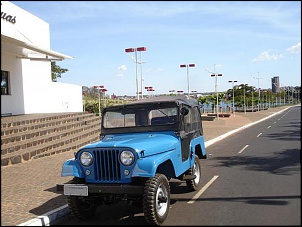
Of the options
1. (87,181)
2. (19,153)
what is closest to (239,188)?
(87,181)

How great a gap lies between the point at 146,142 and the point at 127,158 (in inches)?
20.7

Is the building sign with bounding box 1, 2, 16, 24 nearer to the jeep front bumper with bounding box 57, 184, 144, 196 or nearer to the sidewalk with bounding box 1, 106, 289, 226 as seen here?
the sidewalk with bounding box 1, 106, 289, 226

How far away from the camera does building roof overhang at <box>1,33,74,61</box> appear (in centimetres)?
1555

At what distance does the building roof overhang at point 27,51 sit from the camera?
1555 centimetres

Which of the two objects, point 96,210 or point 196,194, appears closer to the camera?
point 96,210

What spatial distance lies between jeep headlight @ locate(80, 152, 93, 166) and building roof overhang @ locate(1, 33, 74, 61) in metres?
10.8

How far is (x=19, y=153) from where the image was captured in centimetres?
1126

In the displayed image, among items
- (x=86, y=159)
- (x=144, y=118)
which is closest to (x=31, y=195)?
(x=86, y=159)

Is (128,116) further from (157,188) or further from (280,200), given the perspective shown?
(280,200)

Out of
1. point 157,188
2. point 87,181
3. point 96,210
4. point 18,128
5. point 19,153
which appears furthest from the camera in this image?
point 18,128

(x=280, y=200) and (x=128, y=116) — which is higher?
(x=128, y=116)

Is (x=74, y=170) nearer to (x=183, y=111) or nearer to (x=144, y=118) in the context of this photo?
(x=144, y=118)

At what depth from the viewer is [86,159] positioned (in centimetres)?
560

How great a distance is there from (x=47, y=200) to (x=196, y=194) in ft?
9.84
